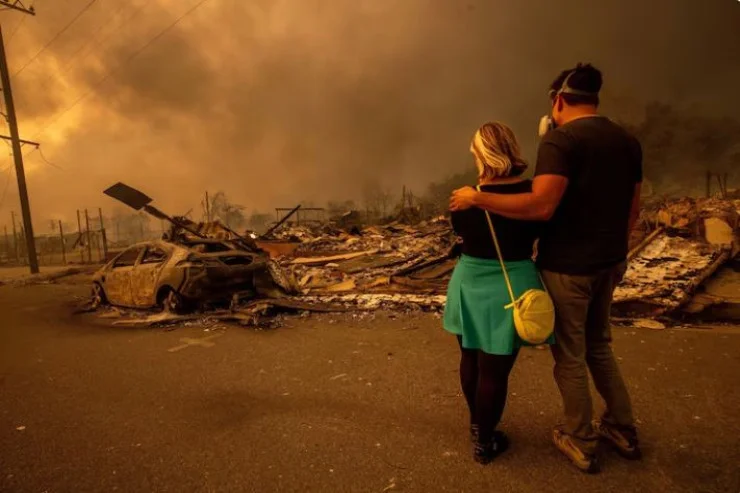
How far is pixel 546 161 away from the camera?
2135mm

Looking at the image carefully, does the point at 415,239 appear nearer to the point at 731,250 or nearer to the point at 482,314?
the point at 731,250

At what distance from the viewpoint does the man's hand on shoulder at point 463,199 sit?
7.22ft

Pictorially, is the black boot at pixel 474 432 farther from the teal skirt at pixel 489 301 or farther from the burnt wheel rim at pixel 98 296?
the burnt wheel rim at pixel 98 296

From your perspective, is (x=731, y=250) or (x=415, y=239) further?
(x=415, y=239)

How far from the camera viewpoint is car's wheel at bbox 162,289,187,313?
7109mm

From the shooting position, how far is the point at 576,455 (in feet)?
7.86

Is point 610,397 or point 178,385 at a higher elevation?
point 610,397

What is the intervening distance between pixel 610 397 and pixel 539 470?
62 cm

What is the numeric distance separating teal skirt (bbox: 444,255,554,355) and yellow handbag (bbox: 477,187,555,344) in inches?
3.0

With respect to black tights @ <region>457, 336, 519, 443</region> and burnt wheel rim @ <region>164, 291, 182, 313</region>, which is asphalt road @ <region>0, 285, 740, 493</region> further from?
burnt wheel rim @ <region>164, 291, 182, 313</region>

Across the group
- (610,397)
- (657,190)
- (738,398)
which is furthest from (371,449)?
(657,190)

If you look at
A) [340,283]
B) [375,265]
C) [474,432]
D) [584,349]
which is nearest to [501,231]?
[584,349]

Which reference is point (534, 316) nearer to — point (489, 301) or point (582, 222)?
point (489, 301)

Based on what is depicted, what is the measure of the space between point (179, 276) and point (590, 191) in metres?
6.72
